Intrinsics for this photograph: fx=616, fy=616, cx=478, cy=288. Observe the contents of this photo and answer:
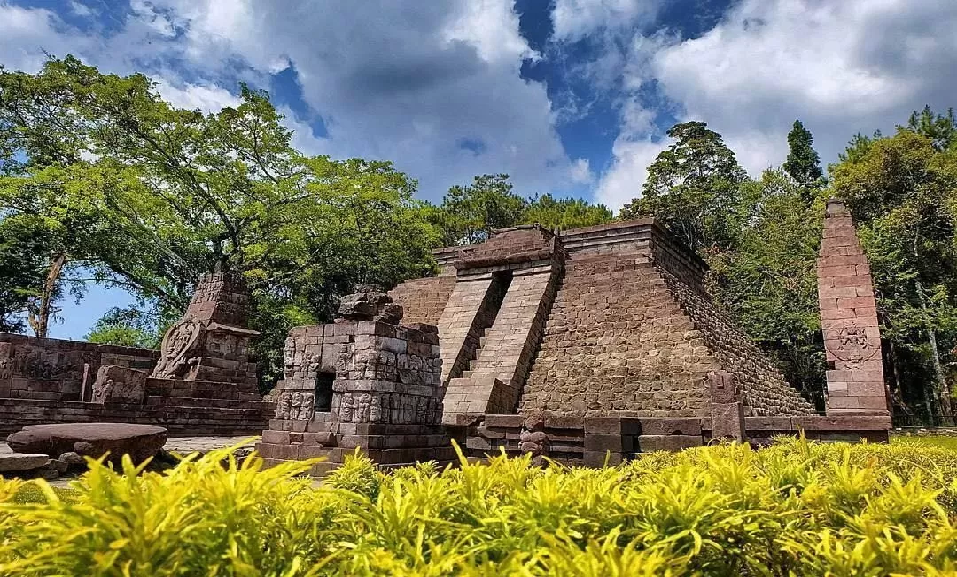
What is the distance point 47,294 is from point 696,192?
2940 centimetres

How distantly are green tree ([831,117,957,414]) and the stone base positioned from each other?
60.8 ft

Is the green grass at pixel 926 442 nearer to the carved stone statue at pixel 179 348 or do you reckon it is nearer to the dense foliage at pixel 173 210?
the carved stone statue at pixel 179 348

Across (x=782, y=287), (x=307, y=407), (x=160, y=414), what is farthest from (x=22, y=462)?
(x=782, y=287)

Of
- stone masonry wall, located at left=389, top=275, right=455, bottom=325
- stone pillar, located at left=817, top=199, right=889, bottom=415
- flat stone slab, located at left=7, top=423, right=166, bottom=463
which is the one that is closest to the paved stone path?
flat stone slab, located at left=7, top=423, right=166, bottom=463

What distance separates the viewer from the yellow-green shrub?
4.86ft

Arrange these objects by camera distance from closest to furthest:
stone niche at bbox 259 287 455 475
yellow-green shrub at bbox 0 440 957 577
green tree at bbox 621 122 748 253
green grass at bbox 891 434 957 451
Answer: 1. yellow-green shrub at bbox 0 440 957 577
2. green grass at bbox 891 434 957 451
3. stone niche at bbox 259 287 455 475
4. green tree at bbox 621 122 748 253

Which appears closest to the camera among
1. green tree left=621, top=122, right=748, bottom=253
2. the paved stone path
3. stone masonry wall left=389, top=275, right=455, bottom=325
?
the paved stone path

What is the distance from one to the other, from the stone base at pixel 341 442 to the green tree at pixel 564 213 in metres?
28.4

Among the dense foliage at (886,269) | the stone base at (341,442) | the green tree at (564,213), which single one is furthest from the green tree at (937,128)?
the stone base at (341,442)

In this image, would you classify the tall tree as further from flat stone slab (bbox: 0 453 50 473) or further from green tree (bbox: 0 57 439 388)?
flat stone slab (bbox: 0 453 50 473)

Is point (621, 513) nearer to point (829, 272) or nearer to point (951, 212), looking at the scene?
point (829, 272)

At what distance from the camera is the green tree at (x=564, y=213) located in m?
37.8

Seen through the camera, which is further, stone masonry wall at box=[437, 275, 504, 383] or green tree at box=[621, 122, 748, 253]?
green tree at box=[621, 122, 748, 253]

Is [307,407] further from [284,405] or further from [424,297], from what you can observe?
[424,297]
